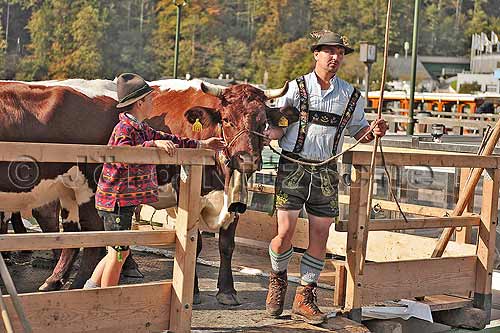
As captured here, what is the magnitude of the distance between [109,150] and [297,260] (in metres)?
4.38

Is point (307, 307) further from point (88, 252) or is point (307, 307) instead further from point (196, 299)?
point (88, 252)

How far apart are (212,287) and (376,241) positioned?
206 cm

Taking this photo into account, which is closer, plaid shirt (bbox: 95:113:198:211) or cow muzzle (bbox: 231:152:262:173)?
plaid shirt (bbox: 95:113:198:211)

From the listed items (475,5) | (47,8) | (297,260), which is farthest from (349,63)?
(297,260)

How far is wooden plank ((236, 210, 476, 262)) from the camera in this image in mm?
9141

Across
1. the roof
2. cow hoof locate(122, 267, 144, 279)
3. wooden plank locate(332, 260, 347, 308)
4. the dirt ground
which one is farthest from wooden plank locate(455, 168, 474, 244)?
the roof

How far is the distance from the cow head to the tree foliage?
95080 millimetres

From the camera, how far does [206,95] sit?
8.54 meters

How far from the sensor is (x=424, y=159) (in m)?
7.57

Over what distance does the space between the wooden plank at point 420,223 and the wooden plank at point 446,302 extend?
661mm

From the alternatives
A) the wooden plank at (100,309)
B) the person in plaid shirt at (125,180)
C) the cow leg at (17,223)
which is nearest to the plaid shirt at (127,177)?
the person in plaid shirt at (125,180)

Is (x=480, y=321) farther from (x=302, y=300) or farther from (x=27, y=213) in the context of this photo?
(x=27, y=213)

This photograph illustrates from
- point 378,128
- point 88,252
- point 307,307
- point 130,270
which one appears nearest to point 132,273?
point 130,270

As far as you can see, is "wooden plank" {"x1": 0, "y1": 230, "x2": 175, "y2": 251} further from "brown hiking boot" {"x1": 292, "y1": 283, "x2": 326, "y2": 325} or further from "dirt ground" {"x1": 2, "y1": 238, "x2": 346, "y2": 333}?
"brown hiking boot" {"x1": 292, "y1": 283, "x2": 326, "y2": 325}
